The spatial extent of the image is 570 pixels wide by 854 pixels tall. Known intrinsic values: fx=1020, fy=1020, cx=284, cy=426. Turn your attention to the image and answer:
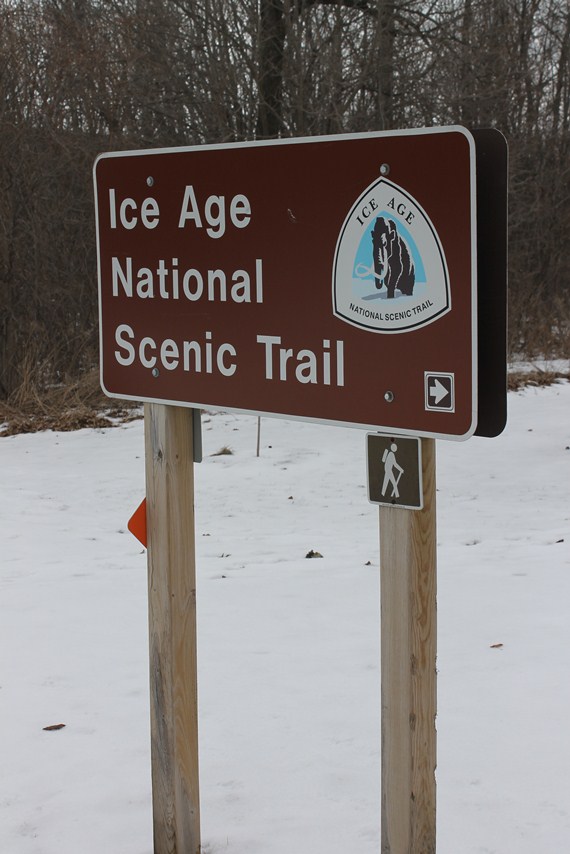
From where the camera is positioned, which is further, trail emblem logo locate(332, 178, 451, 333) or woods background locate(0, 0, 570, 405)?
woods background locate(0, 0, 570, 405)

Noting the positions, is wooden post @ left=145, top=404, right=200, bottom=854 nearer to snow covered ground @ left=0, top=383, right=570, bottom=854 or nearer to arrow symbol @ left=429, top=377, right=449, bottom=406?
snow covered ground @ left=0, top=383, right=570, bottom=854

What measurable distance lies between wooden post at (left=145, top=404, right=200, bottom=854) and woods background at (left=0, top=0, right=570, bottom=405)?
8956 mm

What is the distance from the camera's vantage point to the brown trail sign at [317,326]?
1854mm

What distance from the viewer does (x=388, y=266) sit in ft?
6.31

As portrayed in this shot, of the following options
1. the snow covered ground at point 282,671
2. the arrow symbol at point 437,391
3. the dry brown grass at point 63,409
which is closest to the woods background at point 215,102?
the dry brown grass at point 63,409

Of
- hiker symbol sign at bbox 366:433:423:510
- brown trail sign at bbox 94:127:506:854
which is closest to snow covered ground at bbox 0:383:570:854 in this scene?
brown trail sign at bbox 94:127:506:854

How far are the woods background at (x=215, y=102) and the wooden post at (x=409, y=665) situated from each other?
949 centimetres

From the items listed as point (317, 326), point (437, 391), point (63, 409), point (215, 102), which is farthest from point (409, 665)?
point (215, 102)

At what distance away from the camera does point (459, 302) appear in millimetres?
1836

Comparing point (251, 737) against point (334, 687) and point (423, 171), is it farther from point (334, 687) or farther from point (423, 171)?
point (423, 171)

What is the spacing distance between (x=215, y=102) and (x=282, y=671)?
1027 centimetres

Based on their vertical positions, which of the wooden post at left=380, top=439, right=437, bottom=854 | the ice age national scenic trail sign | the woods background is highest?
the woods background

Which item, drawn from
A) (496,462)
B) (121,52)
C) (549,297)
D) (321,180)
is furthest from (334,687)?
(549,297)

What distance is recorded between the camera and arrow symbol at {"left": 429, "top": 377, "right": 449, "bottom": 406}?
189 cm
